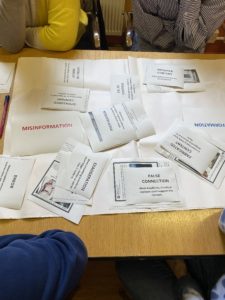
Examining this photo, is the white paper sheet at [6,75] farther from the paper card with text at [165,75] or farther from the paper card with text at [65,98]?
the paper card with text at [165,75]

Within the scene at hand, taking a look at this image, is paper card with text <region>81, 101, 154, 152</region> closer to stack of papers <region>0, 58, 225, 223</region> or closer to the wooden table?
stack of papers <region>0, 58, 225, 223</region>

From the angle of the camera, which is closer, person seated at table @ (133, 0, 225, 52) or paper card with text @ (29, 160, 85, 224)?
paper card with text @ (29, 160, 85, 224)

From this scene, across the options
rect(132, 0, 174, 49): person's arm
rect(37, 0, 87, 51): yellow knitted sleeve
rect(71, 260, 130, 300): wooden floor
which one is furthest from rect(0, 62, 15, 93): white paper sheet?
rect(71, 260, 130, 300): wooden floor

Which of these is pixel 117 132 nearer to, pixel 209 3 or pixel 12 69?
pixel 12 69

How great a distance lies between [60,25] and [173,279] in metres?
0.84

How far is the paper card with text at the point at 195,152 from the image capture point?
750 millimetres

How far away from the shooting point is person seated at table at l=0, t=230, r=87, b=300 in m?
0.45

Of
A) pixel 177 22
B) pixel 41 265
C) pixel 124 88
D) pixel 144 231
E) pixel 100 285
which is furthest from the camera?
pixel 100 285

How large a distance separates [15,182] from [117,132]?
0.95ft

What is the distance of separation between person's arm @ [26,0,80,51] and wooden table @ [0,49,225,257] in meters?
0.58

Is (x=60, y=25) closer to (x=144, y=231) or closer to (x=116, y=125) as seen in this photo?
(x=116, y=125)

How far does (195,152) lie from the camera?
2.55ft

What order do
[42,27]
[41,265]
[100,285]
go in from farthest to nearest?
[100,285], [42,27], [41,265]

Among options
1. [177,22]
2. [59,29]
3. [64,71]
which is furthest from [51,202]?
[177,22]
